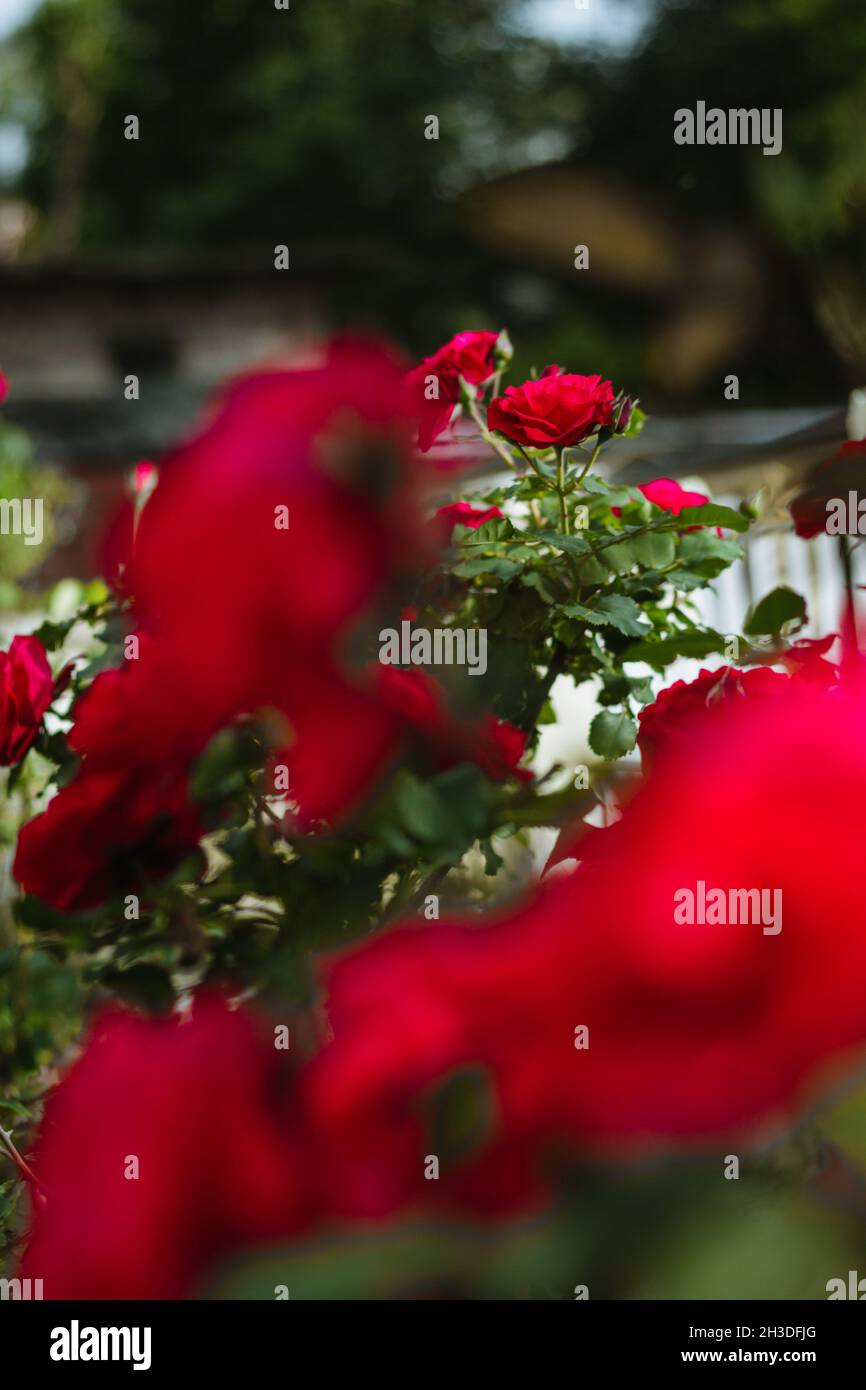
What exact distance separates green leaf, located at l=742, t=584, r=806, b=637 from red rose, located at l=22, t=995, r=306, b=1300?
57 centimetres

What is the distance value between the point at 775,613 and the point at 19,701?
448 millimetres

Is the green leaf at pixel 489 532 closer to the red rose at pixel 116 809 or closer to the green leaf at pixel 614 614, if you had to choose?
the green leaf at pixel 614 614

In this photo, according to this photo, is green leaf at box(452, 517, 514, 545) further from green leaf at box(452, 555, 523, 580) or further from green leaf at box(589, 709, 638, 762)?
green leaf at box(589, 709, 638, 762)

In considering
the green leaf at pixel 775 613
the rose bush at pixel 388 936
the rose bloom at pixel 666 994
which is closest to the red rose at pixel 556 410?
the green leaf at pixel 775 613

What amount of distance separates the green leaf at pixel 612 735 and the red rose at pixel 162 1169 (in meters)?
0.48

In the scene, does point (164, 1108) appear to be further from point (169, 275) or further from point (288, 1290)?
point (169, 275)

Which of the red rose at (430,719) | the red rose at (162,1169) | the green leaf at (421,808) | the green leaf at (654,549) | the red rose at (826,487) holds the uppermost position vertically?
the red rose at (826,487)

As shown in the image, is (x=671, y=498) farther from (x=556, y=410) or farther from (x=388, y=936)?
(x=388, y=936)

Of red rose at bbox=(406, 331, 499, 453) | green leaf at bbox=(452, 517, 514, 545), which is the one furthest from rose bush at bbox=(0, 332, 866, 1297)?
red rose at bbox=(406, 331, 499, 453)

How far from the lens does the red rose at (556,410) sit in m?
0.80

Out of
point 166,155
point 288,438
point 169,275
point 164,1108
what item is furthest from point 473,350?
point 166,155

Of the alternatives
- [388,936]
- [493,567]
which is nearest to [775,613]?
[493,567]

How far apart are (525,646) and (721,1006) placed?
20.8 inches

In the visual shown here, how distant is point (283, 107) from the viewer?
74.3ft
